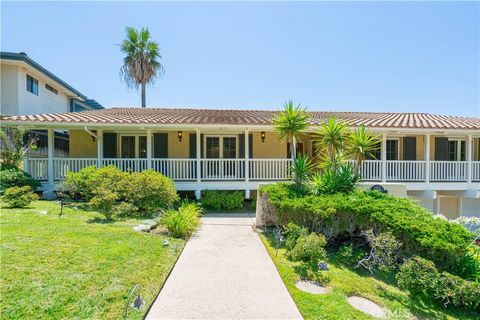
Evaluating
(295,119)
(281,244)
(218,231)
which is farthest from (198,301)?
(295,119)

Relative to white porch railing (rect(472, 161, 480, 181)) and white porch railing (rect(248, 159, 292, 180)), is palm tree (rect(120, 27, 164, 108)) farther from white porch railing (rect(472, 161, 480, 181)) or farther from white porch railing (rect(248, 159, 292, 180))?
white porch railing (rect(472, 161, 480, 181))

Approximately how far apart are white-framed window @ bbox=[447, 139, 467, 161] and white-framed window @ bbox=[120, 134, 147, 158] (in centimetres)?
1611

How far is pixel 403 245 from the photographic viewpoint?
5.07 m

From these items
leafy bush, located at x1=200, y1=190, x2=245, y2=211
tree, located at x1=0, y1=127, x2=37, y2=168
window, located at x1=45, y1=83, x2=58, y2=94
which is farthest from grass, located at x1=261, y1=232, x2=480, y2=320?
window, located at x1=45, y1=83, x2=58, y2=94

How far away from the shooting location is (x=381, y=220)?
5.26 meters

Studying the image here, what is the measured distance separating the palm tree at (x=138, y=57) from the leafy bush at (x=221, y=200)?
15.7 metres

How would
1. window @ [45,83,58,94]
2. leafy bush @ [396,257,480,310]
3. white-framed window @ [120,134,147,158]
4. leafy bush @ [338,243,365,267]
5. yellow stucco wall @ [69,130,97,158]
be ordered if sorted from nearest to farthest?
leafy bush @ [396,257,480,310], leafy bush @ [338,243,365,267], yellow stucco wall @ [69,130,97,158], white-framed window @ [120,134,147,158], window @ [45,83,58,94]

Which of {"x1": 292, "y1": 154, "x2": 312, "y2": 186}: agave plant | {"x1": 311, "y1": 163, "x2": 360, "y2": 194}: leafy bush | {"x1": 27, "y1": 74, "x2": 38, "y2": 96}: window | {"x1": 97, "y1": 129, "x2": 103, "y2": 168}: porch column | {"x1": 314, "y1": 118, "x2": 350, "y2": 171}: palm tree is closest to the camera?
{"x1": 311, "y1": 163, "x2": 360, "y2": 194}: leafy bush

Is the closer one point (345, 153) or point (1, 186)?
point (345, 153)

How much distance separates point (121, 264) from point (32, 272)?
50.2 inches

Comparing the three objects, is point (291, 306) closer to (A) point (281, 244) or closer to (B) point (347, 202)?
(A) point (281, 244)

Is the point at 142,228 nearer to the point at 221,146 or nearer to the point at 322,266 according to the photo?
the point at 322,266

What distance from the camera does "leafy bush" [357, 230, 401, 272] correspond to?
4.92m

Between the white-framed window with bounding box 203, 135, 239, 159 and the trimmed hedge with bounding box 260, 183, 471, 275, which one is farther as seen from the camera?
the white-framed window with bounding box 203, 135, 239, 159
